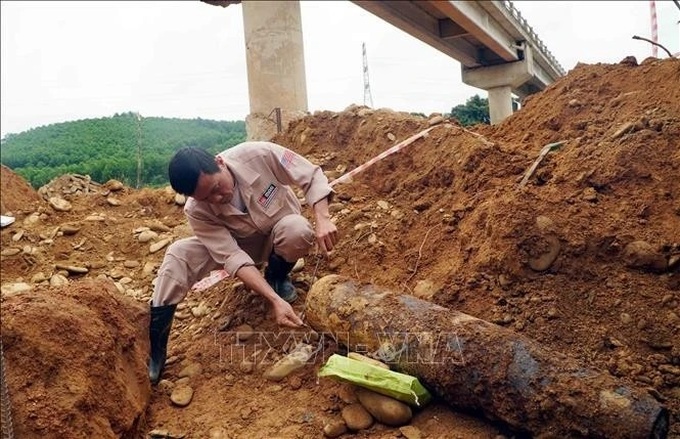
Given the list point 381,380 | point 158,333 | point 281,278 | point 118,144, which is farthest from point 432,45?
point 381,380

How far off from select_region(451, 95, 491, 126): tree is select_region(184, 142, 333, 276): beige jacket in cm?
1231

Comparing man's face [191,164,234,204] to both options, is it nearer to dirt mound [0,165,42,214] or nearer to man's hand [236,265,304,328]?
man's hand [236,265,304,328]

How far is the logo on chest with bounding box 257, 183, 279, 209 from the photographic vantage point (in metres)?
2.90

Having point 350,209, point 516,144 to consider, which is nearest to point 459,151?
point 516,144

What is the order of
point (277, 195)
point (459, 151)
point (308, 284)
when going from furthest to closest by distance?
point (459, 151)
point (308, 284)
point (277, 195)

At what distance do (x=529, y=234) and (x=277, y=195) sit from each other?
126 cm

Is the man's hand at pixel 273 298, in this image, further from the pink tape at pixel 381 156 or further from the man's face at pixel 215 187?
the pink tape at pixel 381 156

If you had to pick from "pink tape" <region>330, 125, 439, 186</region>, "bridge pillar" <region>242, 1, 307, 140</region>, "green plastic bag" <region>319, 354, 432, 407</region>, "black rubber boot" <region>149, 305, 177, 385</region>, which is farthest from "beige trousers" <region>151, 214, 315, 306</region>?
"bridge pillar" <region>242, 1, 307, 140</region>

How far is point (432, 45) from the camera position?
43.1 feet

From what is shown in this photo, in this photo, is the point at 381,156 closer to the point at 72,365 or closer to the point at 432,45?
the point at 72,365

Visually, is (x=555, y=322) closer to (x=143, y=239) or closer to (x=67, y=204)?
(x=143, y=239)

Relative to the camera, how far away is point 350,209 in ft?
13.2

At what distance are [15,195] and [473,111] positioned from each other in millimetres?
12987

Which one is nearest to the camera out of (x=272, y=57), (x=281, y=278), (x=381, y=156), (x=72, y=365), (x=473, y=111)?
(x=72, y=365)
